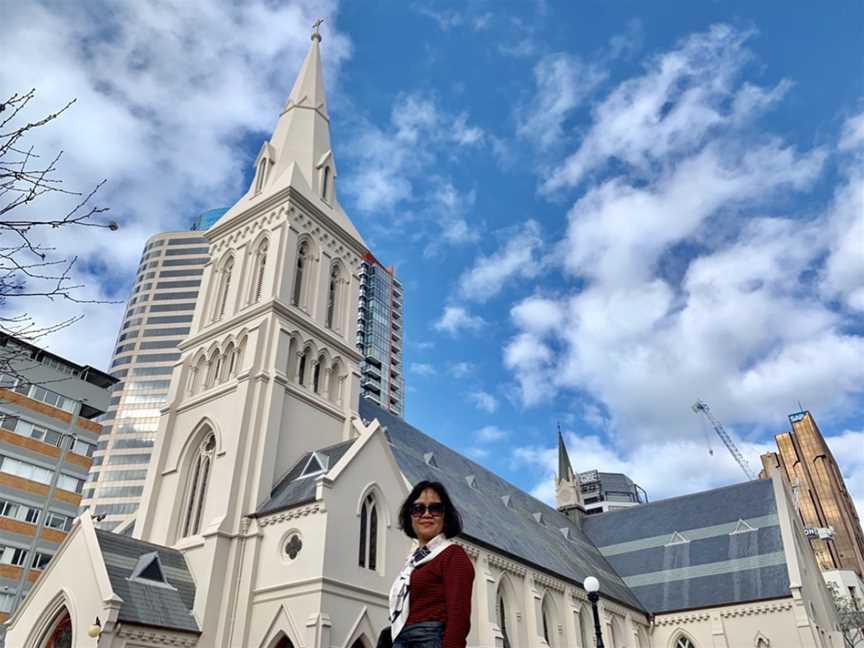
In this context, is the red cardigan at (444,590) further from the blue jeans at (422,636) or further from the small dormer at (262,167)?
the small dormer at (262,167)

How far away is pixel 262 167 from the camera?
31.8 meters

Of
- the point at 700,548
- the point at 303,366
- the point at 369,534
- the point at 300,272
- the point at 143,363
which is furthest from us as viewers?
the point at 143,363

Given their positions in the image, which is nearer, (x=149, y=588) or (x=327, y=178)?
(x=149, y=588)

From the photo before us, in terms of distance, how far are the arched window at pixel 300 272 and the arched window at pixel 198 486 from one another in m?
6.45

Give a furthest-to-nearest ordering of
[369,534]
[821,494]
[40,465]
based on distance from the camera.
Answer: [821,494], [40,465], [369,534]

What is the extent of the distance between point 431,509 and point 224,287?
2654cm

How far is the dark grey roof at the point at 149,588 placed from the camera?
18.0m

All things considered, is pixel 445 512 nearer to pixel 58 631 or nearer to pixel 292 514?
pixel 292 514

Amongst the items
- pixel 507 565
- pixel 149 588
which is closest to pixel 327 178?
pixel 507 565

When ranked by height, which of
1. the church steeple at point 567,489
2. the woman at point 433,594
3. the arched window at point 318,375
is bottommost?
the woman at point 433,594

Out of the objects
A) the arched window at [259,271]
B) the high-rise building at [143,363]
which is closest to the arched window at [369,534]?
the arched window at [259,271]

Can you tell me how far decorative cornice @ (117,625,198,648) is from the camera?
1736 centimetres

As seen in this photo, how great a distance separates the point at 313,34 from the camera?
3766 centimetres

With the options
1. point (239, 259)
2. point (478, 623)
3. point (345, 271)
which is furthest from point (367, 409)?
point (478, 623)
